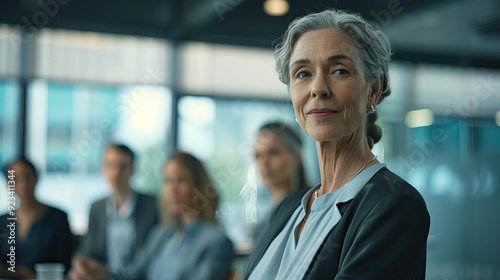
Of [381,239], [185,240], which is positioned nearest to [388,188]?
[381,239]

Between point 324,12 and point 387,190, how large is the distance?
1.21 feet

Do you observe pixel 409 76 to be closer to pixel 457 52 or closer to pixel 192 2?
pixel 457 52

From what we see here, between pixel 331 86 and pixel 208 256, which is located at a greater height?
pixel 331 86

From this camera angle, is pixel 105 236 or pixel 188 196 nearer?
pixel 188 196

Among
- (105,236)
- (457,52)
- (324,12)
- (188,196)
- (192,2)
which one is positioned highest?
(192,2)

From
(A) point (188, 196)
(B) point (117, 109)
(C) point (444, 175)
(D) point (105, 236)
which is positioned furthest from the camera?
(B) point (117, 109)

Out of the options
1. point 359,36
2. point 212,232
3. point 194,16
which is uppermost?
point 194,16

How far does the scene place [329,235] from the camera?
1.08m

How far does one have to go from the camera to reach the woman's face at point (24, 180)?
3.57 metres

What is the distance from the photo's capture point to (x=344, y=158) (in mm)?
1203

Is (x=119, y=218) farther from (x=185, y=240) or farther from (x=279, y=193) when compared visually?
(x=279, y=193)

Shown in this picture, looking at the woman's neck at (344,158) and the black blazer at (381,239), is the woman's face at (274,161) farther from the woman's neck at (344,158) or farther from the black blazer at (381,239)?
the black blazer at (381,239)

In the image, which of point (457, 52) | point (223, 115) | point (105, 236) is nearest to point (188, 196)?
point (105, 236)

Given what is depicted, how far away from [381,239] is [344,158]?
0.25 m
